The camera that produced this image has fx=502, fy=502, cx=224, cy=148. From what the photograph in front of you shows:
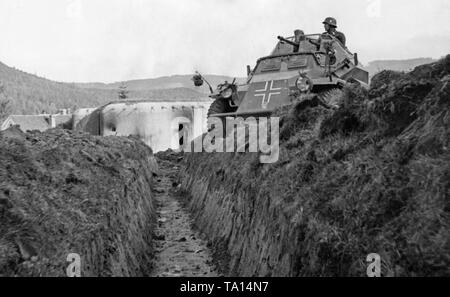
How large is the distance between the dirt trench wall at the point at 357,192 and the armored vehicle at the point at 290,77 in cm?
425

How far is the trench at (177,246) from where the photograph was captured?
398 inches

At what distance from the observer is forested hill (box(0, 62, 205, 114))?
4633 inches

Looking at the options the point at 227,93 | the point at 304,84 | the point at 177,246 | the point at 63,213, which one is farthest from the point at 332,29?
the point at 63,213

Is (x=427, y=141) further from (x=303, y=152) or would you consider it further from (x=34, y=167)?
(x=34, y=167)

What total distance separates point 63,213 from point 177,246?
5.96 meters

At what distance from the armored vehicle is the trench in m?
3.79

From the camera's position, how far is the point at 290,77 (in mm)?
15727

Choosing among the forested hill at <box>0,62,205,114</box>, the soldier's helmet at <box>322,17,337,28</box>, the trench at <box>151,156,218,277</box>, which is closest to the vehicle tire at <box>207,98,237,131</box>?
the trench at <box>151,156,218,277</box>

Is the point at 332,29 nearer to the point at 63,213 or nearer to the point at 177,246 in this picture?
the point at 177,246

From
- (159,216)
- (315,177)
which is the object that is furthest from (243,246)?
(159,216)

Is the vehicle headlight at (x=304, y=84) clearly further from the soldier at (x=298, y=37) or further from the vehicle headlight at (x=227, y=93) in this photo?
the soldier at (x=298, y=37)

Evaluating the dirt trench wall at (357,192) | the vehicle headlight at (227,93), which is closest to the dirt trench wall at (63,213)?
the dirt trench wall at (357,192)

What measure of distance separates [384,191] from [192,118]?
3547 cm

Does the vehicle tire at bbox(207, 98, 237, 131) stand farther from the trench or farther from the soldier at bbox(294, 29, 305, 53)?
the trench
